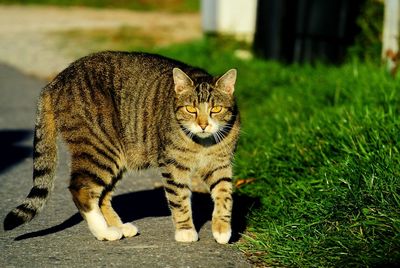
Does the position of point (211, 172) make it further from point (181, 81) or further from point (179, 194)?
point (181, 81)

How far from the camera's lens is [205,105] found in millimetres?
5137

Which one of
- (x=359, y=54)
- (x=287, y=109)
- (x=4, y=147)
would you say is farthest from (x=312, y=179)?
(x=359, y=54)

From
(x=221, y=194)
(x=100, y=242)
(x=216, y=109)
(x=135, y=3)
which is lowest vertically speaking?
(x=135, y=3)

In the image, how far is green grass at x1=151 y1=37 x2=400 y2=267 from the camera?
4.56 meters

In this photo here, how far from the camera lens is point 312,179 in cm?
569

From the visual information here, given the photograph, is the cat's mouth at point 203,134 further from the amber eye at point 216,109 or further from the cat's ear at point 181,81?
the cat's ear at point 181,81

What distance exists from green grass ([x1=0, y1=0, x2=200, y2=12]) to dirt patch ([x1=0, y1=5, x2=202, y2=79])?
874mm

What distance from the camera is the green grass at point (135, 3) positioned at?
73.2ft

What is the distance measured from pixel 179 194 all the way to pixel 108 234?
20.4 inches

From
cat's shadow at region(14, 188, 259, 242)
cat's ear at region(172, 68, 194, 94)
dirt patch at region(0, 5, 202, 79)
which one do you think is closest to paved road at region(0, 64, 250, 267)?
cat's shadow at region(14, 188, 259, 242)

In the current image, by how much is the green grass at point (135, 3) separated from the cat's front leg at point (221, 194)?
56.2ft

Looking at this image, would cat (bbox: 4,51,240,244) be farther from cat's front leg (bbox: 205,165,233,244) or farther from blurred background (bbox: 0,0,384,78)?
blurred background (bbox: 0,0,384,78)

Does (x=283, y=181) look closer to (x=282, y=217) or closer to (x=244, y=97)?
(x=282, y=217)

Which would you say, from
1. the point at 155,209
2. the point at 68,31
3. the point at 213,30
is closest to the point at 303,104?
the point at 155,209
